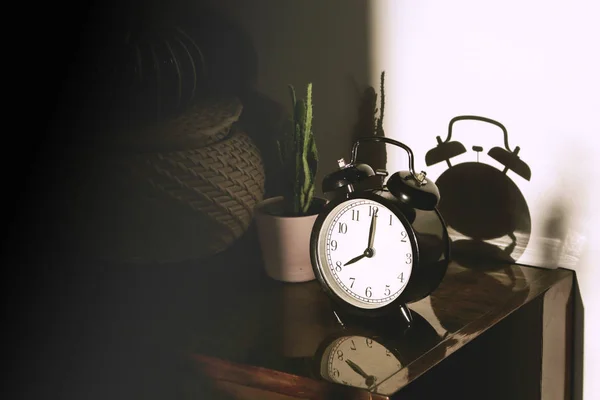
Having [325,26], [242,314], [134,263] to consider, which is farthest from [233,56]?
[242,314]

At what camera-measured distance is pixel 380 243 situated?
1.05 metres

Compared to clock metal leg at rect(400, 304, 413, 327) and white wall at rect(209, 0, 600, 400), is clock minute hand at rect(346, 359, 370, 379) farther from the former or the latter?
white wall at rect(209, 0, 600, 400)

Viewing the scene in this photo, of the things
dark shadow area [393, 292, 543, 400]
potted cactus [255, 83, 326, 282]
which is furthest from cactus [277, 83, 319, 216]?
dark shadow area [393, 292, 543, 400]

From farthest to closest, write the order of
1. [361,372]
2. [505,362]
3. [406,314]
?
1. [505,362]
2. [406,314]
3. [361,372]

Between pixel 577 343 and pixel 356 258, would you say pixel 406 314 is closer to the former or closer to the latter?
pixel 356 258

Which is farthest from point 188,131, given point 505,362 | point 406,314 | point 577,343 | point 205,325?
point 577,343

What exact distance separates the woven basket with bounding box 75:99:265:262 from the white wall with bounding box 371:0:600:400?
0.34 meters

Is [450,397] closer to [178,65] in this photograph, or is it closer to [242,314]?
[242,314]

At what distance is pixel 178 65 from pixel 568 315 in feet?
2.67

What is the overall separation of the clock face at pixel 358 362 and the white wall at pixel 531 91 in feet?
1.52

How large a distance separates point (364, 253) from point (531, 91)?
44 centimetres

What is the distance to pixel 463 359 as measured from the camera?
1093 millimetres

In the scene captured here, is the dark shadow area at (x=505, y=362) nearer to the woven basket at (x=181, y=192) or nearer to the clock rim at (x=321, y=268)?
the clock rim at (x=321, y=268)

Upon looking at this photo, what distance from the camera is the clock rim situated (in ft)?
3.33
